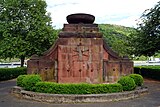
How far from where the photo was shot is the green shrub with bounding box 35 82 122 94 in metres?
12.5

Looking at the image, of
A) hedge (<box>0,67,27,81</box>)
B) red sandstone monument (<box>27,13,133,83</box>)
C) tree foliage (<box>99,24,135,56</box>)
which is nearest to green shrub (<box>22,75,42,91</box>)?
red sandstone monument (<box>27,13,133,83</box>)

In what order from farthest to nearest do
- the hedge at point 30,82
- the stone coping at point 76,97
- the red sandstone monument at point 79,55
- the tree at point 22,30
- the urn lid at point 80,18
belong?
the tree at point 22,30
the urn lid at point 80,18
the red sandstone monument at point 79,55
the hedge at point 30,82
the stone coping at point 76,97

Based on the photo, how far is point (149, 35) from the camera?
24188 mm

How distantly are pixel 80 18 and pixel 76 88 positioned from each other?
444 cm

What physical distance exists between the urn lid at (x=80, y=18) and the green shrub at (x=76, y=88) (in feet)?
13.8

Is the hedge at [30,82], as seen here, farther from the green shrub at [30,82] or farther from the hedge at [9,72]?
the hedge at [9,72]

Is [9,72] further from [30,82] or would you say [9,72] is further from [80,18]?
[80,18]

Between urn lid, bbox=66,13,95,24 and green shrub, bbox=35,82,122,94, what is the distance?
420 cm

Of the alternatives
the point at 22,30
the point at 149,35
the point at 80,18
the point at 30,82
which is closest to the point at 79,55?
the point at 80,18

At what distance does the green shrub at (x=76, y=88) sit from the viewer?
12.5 meters

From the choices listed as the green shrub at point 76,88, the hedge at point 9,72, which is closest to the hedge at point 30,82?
the green shrub at point 76,88

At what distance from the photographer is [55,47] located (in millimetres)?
15172

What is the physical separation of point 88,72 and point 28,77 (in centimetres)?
320

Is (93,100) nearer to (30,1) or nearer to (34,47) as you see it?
(34,47)
